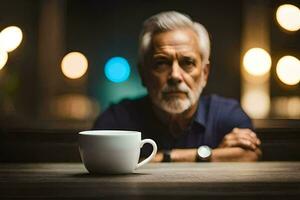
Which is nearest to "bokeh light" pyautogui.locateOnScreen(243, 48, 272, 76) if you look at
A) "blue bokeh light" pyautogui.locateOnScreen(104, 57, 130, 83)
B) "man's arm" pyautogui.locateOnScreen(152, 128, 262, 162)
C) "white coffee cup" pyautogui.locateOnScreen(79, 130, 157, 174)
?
"blue bokeh light" pyautogui.locateOnScreen(104, 57, 130, 83)

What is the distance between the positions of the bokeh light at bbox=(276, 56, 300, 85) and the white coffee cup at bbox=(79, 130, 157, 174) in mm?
2121

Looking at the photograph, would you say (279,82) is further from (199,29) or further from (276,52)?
(199,29)

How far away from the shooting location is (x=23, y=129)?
8.18 ft

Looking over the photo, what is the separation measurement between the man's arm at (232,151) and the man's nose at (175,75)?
0.29 meters

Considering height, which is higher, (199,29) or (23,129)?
(199,29)

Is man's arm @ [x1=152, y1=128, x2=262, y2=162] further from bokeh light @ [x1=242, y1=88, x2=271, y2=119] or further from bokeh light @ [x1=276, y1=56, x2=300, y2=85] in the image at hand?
bokeh light @ [x1=242, y1=88, x2=271, y2=119]

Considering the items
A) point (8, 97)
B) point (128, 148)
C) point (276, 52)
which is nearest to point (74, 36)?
point (8, 97)

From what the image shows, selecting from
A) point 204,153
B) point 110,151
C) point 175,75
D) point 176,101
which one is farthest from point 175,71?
point 110,151

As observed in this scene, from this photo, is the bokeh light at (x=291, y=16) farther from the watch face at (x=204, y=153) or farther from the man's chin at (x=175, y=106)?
the watch face at (x=204, y=153)

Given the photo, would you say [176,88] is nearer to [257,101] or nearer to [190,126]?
[190,126]

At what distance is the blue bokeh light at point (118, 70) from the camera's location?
3086 mm

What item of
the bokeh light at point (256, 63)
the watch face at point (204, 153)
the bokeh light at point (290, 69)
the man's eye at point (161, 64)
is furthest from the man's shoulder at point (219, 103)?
the bokeh light at point (290, 69)

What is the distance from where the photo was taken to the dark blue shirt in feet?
6.93

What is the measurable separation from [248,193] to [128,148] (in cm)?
31
